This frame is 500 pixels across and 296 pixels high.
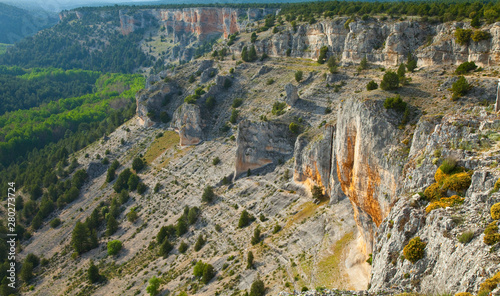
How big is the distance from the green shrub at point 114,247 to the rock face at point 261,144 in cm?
2563

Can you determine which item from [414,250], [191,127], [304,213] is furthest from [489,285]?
[191,127]

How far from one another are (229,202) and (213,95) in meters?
38.4

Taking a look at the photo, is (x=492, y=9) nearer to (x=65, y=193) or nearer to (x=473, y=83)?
(x=473, y=83)

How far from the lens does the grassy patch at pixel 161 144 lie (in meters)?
90.5

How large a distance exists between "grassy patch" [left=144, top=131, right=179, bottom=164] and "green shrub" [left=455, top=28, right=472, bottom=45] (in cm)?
6520

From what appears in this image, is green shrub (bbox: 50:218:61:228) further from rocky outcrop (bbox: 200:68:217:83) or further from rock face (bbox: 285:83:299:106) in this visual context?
rock face (bbox: 285:83:299:106)

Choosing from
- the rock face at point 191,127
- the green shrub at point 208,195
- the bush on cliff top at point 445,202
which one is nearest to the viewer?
the bush on cliff top at point 445,202

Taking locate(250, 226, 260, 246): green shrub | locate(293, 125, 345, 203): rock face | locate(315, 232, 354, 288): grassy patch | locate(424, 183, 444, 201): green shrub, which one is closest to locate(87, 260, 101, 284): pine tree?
locate(250, 226, 260, 246): green shrub

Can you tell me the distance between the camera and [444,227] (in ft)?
60.7

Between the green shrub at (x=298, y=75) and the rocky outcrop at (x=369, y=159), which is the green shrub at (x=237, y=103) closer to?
the green shrub at (x=298, y=75)

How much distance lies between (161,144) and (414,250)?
266 feet

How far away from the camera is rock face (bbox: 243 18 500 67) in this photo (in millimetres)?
52531

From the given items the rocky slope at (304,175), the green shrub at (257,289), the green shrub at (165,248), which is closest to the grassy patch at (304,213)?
the rocky slope at (304,175)

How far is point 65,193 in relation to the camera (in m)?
87.2
